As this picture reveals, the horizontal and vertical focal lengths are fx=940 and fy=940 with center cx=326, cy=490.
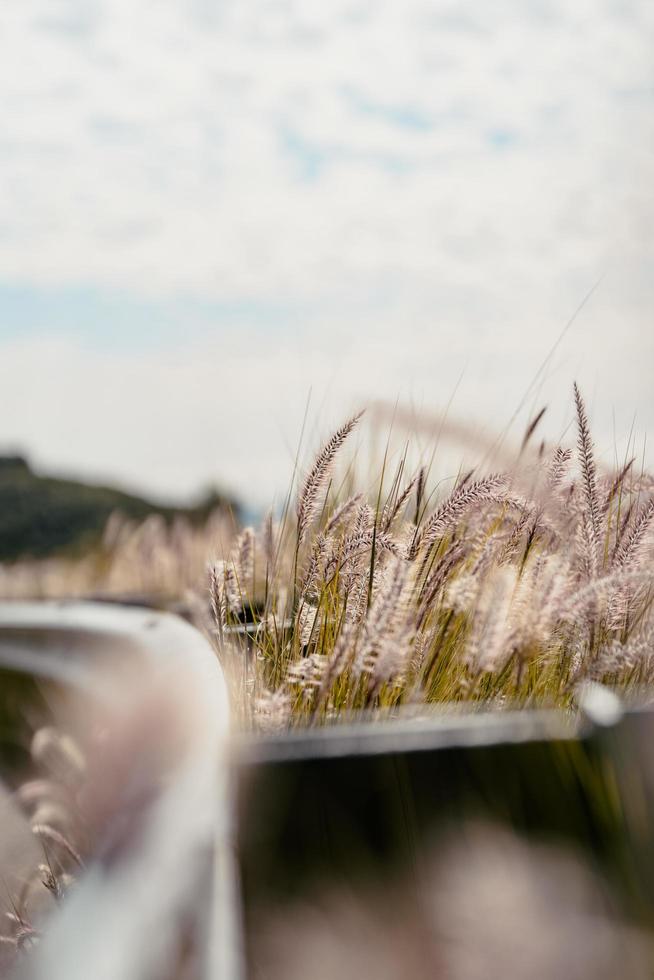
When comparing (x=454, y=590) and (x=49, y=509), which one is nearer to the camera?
(x=454, y=590)

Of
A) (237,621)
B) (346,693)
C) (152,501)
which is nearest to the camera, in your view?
(346,693)

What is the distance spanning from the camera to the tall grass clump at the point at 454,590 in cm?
118

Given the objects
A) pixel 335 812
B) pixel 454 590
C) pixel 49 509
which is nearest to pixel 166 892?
pixel 335 812

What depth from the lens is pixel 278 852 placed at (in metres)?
0.64

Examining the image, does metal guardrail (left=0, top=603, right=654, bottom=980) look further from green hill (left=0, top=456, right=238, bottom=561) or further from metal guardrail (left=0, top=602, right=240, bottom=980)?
green hill (left=0, top=456, right=238, bottom=561)

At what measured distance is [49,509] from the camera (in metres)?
18.2

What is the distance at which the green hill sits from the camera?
1719 centimetres

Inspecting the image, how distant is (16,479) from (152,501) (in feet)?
9.39

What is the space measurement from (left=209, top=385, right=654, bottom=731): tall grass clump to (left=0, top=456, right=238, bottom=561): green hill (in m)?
15.0

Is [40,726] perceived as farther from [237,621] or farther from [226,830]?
[226,830]

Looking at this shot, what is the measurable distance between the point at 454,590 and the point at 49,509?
17988 mm

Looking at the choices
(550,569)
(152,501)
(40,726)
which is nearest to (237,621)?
(550,569)

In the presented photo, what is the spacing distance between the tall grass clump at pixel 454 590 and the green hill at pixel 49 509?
14987mm

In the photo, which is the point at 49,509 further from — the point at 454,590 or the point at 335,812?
the point at 335,812
